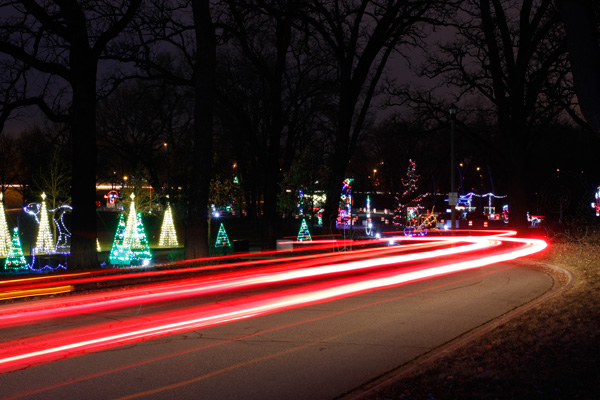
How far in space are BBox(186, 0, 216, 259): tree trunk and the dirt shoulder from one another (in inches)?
477

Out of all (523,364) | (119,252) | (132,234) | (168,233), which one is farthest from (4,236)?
(523,364)

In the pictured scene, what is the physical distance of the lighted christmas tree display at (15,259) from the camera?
78.2 feet

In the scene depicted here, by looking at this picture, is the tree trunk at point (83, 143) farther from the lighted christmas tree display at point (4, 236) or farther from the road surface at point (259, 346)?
the lighted christmas tree display at point (4, 236)

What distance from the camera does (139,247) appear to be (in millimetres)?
26828

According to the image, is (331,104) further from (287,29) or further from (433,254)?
(433,254)

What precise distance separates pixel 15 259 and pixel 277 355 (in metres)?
19.5

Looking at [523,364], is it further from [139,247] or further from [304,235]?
[304,235]

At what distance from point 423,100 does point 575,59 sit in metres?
26.0

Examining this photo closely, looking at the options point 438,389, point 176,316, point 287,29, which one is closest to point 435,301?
point 176,316

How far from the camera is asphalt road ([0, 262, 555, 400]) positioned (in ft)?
22.1

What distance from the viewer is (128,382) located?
700cm

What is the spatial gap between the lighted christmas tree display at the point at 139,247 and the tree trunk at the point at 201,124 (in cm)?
631

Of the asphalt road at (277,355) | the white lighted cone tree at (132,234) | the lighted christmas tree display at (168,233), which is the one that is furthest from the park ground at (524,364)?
the lighted christmas tree display at (168,233)

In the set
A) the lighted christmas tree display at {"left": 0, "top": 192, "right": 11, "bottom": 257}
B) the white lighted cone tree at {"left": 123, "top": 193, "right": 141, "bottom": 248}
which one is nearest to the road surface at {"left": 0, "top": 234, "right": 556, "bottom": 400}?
the white lighted cone tree at {"left": 123, "top": 193, "right": 141, "bottom": 248}
